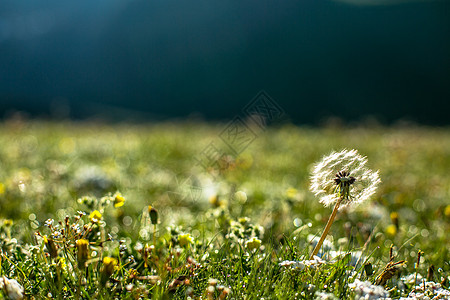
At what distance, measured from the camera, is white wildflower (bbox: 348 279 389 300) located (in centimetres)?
157

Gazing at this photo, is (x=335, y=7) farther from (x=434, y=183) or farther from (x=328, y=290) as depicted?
(x=328, y=290)

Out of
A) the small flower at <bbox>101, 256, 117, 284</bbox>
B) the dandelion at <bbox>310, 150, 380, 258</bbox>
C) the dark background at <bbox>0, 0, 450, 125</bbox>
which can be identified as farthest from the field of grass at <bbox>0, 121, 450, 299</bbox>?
the dark background at <bbox>0, 0, 450, 125</bbox>

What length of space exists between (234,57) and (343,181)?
30892mm

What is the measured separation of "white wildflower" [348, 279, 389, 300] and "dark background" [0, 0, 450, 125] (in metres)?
25.2

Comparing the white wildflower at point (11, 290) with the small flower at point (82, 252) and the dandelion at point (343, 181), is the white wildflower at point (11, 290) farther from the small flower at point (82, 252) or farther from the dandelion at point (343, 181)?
the dandelion at point (343, 181)

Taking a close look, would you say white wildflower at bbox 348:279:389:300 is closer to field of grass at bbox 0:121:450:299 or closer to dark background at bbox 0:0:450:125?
field of grass at bbox 0:121:450:299

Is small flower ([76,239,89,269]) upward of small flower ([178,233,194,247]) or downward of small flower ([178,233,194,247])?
upward

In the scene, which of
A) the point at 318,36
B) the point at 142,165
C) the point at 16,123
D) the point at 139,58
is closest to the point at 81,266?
the point at 142,165

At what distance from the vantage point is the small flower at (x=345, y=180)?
1.75 metres

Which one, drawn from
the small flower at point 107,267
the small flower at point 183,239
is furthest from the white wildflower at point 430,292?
the small flower at point 107,267

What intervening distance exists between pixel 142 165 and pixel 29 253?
10.9 ft

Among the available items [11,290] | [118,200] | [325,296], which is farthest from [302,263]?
[11,290]

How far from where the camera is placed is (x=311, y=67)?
102 feet

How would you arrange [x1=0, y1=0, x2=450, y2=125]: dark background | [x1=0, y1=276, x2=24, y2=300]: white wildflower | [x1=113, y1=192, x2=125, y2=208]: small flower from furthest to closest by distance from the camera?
[x1=0, y1=0, x2=450, y2=125]: dark background → [x1=113, y1=192, x2=125, y2=208]: small flower → [x1=0, y1=276, x2=24, y2=300]: white wildflower
